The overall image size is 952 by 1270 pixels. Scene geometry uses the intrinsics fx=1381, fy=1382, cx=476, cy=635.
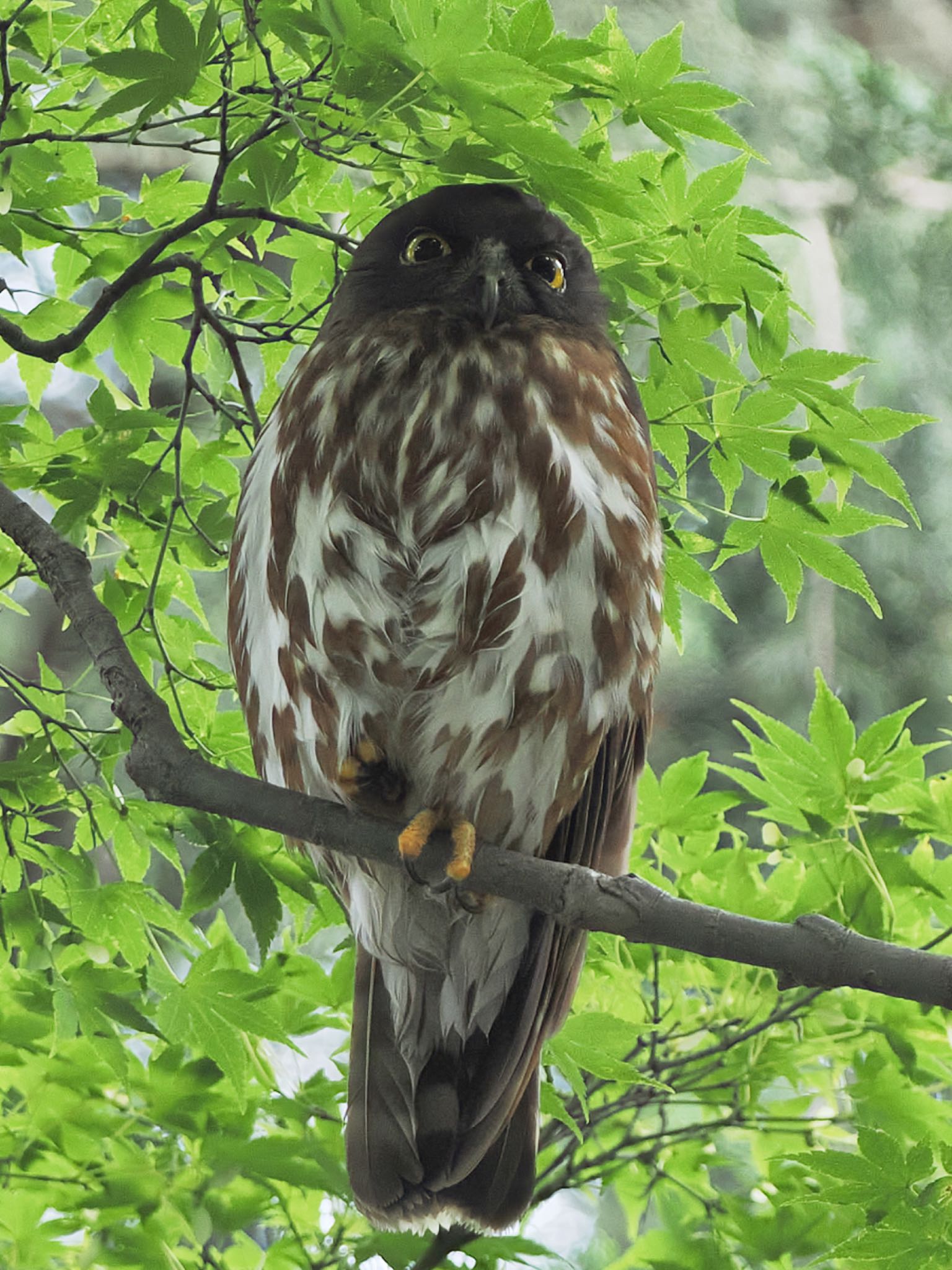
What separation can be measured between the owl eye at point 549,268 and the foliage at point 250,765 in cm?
8

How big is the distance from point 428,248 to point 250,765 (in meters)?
0.77

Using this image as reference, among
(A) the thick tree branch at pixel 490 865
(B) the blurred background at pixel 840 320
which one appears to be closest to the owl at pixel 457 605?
(A) the thick tree branch at pixel 490 865

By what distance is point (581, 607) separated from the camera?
166 cm

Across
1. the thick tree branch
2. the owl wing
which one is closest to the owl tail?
the owl wing

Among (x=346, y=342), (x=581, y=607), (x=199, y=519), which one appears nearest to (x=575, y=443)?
(x=581, y=607)

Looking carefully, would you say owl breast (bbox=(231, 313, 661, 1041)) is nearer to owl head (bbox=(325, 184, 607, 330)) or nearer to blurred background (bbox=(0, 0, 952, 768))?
owl head (bbox=(325, 184, 607, 330))

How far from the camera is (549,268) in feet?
6.01

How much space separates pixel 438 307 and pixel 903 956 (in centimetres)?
100

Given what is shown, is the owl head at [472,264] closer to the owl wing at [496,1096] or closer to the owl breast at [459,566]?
the owl breast at [459,566]

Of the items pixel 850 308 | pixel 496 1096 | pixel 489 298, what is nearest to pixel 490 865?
pixel 496 1096

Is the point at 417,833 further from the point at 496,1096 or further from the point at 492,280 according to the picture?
the point at 492,280

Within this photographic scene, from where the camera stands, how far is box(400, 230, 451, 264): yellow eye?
179cm

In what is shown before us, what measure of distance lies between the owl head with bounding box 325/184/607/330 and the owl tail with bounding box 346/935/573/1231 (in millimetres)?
850

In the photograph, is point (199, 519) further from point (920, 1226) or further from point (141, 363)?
A: point (920, 1226)
